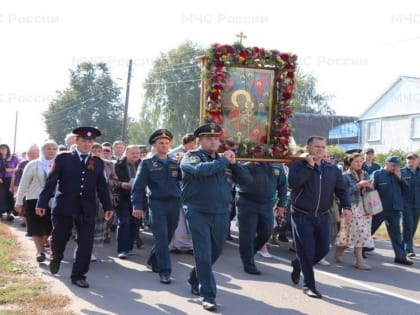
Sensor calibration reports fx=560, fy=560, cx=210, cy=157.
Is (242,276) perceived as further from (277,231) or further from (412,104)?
(412,104)

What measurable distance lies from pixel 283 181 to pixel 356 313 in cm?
314

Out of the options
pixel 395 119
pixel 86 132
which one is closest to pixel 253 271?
pixel 86 132

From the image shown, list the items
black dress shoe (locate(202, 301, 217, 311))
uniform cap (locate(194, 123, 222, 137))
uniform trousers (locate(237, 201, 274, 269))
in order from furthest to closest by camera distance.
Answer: uniform trousers (locate(237, 201, 274, 269)) → uniform cap (locate(194, 123, 222, 137)) → black dress shoe (locate(202, 301, 217, 311))

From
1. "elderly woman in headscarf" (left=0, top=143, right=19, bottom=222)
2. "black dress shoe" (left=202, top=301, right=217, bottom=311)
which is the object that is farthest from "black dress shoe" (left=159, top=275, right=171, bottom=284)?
"elderly woman in headscarf" (left=0, top=143, right=19, bottom=222)

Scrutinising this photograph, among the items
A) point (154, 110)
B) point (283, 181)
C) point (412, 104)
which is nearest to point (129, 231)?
point (283, 181)

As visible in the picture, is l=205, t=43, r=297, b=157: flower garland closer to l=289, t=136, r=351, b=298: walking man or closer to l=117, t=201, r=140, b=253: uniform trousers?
l=289, t=136, r=351, b=298: walking man

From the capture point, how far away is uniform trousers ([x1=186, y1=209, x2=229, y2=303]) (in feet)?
19.5

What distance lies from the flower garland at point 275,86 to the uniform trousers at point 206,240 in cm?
112

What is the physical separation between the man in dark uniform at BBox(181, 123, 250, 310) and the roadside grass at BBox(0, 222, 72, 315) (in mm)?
1458

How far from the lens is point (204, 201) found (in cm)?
602

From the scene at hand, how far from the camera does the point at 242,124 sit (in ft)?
23.6

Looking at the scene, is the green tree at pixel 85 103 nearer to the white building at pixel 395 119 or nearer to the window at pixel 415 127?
the white building at pixel 395 119

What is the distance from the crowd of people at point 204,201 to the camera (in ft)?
20.0

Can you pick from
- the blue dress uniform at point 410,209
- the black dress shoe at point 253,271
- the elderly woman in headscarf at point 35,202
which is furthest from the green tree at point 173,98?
the black dress shoe at point 253,271
